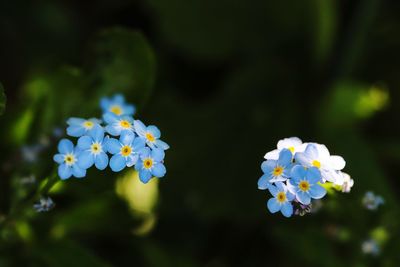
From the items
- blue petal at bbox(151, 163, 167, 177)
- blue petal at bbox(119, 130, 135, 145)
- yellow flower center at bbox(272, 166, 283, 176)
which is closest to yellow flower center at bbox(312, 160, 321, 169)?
yellow flower center at bbox(272, 166, 283, 176)

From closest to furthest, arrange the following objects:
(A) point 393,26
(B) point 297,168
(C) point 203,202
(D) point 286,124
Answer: (B) point 297,168 < (C) point 203,202 < (D) point 286,124 < (A) point 393,26

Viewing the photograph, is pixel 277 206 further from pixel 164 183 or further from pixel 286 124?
pixel 286 124

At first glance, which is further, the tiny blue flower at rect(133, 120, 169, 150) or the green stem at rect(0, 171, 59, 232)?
the green stem at rect(0, 171, 59, 232)

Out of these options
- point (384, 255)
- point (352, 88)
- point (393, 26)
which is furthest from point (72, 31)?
point (384, 255)

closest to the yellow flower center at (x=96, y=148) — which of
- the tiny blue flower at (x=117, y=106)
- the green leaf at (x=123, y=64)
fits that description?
the tiny blue flower at (x=117, y=106)

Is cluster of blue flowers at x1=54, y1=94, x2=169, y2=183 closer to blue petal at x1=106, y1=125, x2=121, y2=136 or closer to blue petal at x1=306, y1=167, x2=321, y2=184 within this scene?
blue petal at x1=106, y1=125, x2=121, y2=136

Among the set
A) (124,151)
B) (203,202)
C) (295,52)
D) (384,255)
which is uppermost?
(295,52)

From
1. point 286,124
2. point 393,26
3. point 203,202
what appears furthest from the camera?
point 393,26

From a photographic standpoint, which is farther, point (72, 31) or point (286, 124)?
point (72, 31)
